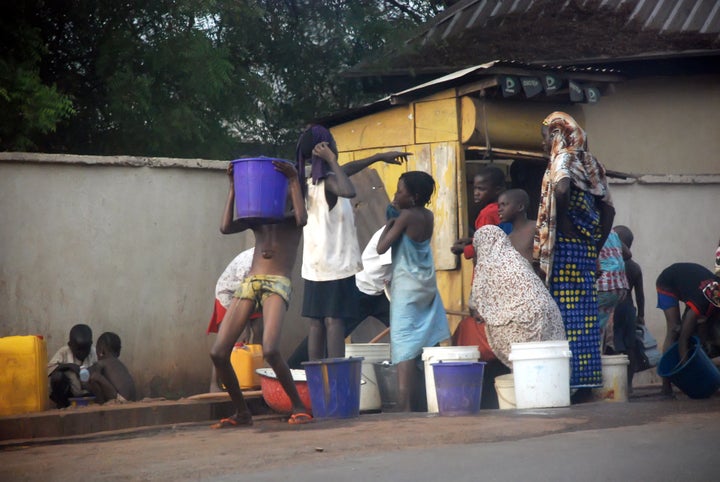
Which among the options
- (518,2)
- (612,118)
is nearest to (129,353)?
(612,118)

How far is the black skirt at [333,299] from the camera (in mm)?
8516

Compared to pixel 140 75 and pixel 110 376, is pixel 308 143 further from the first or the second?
pixel 140 75

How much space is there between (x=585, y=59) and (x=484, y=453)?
30.7 ft

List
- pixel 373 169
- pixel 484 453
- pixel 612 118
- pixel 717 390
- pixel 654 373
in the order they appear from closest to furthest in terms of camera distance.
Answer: pixel 484 453 → pixel 717 390 → pixel 373 169 → pixel 654 373 → pixel 612 118

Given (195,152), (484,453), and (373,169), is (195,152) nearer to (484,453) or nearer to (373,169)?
(373,169)

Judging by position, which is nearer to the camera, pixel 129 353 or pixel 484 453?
pixel 484 453

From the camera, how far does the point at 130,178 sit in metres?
10.2

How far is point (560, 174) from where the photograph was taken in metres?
8.58

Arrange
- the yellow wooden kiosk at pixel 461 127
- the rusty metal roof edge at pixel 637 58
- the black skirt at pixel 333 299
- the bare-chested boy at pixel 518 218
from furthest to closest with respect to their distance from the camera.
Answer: the rusty metal roof edge at pixel 637 58 → the yellow wooden kiosk at pixel 461 127 → the bare-chested boy at pixel 518 218 → the black skirt at pixel 333 299

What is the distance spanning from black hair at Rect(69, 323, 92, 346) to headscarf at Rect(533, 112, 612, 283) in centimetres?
363

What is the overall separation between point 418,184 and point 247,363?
2052mm

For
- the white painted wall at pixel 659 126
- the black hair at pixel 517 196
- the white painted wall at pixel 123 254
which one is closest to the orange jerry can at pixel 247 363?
the white painted wall at pixel 123 254

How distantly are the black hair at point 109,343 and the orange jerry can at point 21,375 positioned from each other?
1.09 m

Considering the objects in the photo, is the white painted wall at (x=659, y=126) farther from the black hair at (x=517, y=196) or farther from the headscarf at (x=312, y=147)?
the headscarf at (x=312, y=147)
